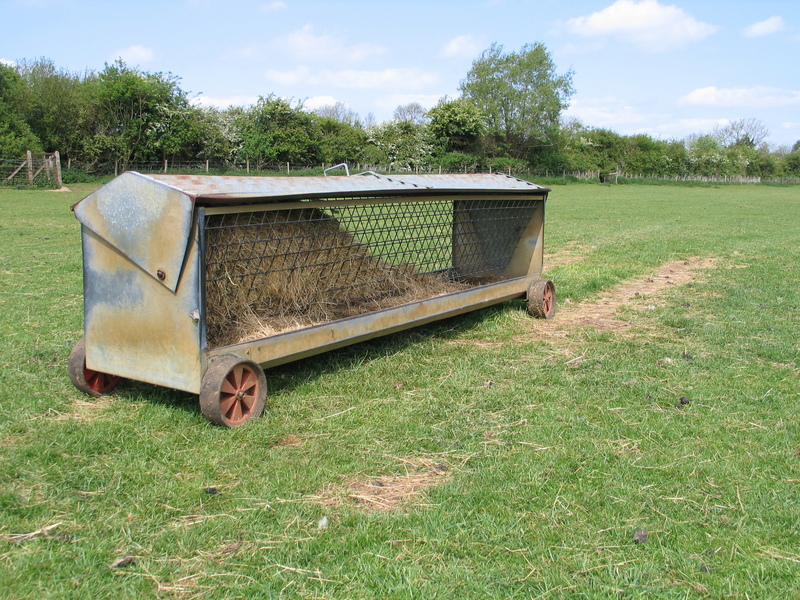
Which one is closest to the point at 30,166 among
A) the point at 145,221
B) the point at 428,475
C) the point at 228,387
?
the point at 145,221

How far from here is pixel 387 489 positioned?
3.44m

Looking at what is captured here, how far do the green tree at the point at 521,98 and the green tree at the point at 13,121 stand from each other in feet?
135

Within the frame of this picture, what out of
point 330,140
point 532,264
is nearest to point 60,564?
point 532,264

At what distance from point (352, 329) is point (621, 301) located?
459 cm

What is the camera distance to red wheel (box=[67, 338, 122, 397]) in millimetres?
4535

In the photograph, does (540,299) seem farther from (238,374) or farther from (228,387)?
(228,387)

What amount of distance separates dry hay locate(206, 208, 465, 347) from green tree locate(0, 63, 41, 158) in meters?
35.6

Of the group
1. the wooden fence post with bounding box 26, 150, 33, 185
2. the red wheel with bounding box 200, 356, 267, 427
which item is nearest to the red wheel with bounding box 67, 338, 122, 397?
the red wheel with bounding box 200, 356, 267, 427

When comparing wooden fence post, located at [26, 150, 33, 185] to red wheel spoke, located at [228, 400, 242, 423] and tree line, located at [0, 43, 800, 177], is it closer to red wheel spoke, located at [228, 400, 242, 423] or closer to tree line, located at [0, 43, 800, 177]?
tree line, located at [0, 43, 800, 177]

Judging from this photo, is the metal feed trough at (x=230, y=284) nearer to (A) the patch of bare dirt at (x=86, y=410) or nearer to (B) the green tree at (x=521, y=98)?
(A) the patch of bare dirt at (x=86, y=410)

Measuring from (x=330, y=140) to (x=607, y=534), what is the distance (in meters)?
47.2

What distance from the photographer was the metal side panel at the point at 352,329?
4.45m

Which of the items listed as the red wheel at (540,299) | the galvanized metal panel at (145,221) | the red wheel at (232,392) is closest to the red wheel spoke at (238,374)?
the red wheel at (232,392)

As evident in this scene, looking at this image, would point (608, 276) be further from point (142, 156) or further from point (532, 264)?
point (142, 156)
